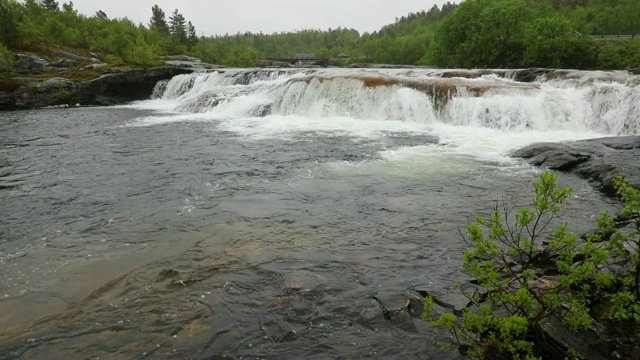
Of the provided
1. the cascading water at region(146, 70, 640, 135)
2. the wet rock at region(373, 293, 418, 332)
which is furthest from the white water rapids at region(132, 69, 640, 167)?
the wet rock at region(373, 293, 418, 332)

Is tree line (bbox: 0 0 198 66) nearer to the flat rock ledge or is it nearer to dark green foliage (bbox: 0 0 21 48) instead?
dark green foliage (bbox: 0 0 21 48)

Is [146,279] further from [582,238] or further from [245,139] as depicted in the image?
[245,139]

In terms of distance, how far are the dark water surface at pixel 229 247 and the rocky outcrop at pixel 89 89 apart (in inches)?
983

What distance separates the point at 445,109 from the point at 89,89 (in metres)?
35.2

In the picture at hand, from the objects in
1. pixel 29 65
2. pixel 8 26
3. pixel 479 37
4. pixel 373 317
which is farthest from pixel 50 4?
pixel 373 317

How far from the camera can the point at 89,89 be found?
126ft

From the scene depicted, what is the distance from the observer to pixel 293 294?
606cm

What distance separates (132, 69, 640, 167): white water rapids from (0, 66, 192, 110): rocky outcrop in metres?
15.2

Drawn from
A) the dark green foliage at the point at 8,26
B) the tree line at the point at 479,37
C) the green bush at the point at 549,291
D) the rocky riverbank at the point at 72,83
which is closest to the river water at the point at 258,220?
the green bush at the point at 549,291

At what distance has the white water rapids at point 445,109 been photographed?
18828 millimetres

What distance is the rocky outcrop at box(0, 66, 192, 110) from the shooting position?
34281 mm

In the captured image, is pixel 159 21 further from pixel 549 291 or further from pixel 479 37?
pixel 549 291

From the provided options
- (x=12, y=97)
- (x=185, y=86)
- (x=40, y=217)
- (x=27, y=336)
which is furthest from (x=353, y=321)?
(x=12, y=97)

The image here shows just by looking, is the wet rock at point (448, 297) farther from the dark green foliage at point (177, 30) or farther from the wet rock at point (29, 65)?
the dark green foliage at point (177, 30)
